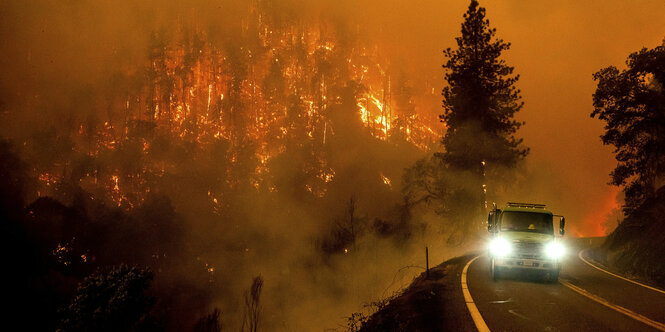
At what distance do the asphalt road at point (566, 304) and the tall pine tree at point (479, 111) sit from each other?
2316cm

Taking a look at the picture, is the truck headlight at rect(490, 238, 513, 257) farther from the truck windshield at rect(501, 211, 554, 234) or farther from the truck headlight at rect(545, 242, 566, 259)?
the truck headlight at rect(545, 242, 566, 259)

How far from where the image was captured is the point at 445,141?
39219mm

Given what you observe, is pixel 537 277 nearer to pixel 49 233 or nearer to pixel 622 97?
pixel 622 97

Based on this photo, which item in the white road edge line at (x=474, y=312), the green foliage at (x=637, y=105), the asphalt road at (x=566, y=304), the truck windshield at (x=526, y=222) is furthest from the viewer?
the green foliage at (x=637, y=105)

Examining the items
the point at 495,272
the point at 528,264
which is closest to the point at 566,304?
the point at 528,264

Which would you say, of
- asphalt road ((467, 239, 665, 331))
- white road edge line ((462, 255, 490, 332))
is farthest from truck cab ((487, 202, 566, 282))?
white road edge line ((462, 255, 490, 332))

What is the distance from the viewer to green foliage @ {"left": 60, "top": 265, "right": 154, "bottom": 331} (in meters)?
19.3

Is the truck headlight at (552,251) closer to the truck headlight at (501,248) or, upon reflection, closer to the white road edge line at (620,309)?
the white road edge line at (620,309)

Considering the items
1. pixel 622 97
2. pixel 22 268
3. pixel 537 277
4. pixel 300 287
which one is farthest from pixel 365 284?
pixel 537 277

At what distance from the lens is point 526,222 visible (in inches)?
576

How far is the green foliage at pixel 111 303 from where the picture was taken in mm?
19281

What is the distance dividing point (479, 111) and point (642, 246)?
20833mm

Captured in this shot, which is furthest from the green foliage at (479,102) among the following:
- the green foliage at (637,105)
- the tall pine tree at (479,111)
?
the green foliage at (637,105)

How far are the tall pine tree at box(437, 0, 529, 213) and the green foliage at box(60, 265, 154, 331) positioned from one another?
27.6 metres
